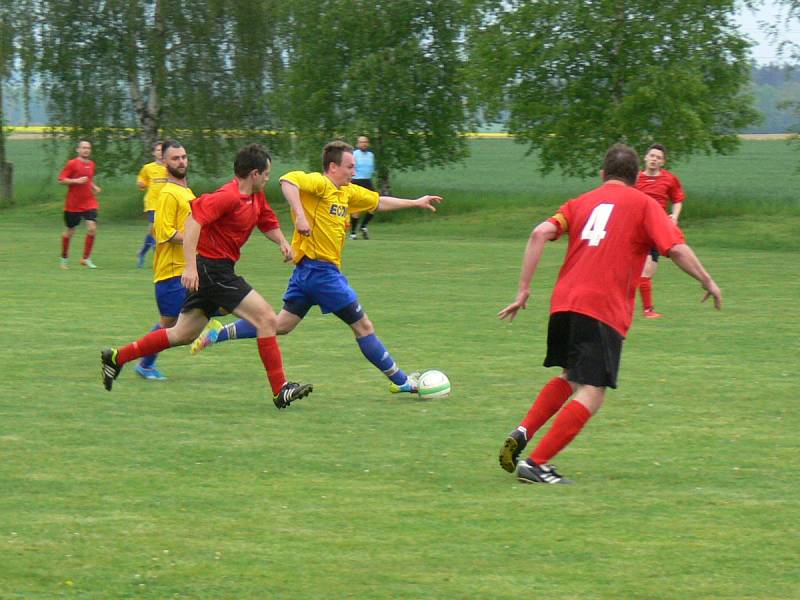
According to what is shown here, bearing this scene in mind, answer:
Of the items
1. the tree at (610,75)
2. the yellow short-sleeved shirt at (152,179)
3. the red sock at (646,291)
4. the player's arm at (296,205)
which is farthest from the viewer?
the tree at (610,75)

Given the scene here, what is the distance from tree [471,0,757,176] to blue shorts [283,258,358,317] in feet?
62.3

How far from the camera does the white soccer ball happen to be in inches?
387

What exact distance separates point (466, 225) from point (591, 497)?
2523 cm

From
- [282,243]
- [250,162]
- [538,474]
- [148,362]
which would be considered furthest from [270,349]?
[538,474]

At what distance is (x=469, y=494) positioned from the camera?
687 centimetres

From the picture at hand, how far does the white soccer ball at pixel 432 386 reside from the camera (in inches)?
387

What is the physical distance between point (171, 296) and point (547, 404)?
4127mm

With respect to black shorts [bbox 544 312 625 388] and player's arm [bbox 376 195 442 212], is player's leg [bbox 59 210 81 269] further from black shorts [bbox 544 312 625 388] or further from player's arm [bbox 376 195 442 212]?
black shorts [bbox 544 312 625 388]

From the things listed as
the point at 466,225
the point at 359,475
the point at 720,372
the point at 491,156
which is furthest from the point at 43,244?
the point at 491,156

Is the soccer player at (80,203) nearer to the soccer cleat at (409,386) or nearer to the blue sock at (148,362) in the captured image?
the blue sock at (148,362)

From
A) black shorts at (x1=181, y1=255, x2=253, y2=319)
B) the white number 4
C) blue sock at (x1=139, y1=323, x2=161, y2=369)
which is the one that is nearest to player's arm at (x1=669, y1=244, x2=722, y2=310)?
the white number 4

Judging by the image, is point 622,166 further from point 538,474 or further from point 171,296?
point 171,296

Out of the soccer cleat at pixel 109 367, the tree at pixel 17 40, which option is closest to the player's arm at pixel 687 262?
the soccer cleat at pixel 109 367

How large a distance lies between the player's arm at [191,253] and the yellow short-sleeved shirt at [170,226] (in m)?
1.15
